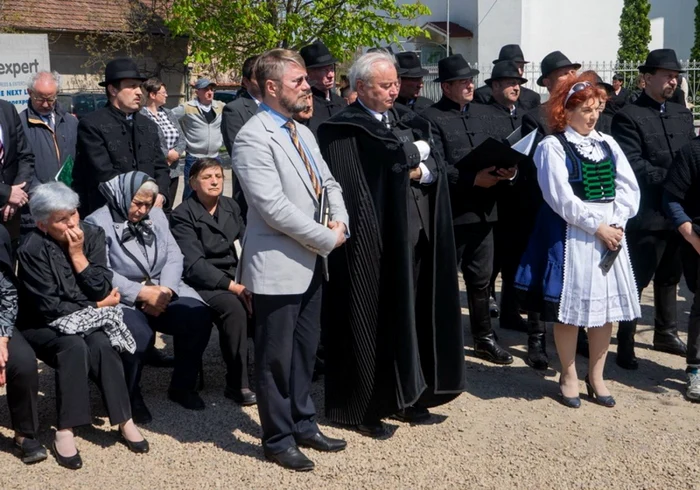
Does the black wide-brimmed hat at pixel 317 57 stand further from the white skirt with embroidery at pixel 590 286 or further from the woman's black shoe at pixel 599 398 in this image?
the woman's black shoe at pixel 599 398

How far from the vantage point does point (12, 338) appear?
4.66 meters

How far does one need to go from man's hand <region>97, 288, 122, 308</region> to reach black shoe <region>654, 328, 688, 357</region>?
390cm

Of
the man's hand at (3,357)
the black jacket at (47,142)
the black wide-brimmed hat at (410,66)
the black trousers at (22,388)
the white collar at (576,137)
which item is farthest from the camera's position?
the black wide-brimmed hat at (410,66)

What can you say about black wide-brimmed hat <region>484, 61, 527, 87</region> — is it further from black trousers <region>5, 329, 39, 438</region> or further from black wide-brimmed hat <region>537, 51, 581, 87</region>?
black trousers <region>5, 329, 39, 438</region>

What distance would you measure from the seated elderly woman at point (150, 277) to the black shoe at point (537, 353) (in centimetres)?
222

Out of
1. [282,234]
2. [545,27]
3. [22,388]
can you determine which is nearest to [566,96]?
[282,234]

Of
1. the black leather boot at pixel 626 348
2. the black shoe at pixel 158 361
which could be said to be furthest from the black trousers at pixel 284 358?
the black leather boot at pixel 626 348

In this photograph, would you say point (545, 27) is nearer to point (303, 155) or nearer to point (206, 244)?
point (206, 244)

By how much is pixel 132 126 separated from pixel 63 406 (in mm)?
2629

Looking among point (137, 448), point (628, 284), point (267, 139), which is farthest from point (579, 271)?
point (137, 448)

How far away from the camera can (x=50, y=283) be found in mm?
4762

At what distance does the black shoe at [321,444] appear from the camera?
15.3ft

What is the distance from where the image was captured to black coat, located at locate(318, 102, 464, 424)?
15.4 ft

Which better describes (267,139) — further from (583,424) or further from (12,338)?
(583,424)
